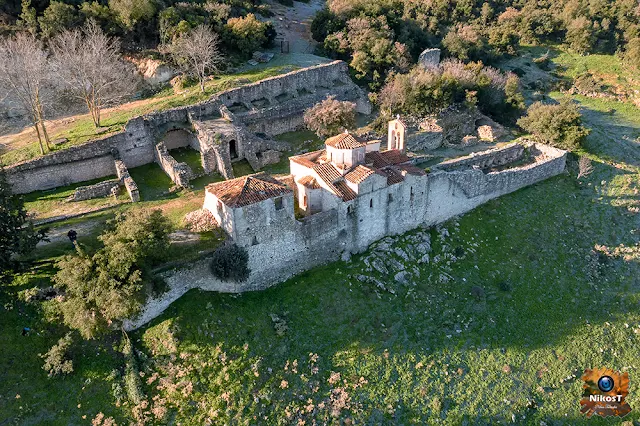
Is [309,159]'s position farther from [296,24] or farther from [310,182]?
[296,24]

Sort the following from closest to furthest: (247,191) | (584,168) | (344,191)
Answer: (247,191) < (344,191) < (584,168)

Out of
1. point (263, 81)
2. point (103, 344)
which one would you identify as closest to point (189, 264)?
point (103, 344)

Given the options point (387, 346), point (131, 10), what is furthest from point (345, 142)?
point (131, 10)

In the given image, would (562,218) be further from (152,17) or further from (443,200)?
(152,17)

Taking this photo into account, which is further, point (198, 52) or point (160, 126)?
point (198, 52)

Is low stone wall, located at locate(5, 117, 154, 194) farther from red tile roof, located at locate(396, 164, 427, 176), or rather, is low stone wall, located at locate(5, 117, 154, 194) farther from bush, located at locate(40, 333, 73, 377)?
red tile roof, located at locate(396, 164, 427, 176)

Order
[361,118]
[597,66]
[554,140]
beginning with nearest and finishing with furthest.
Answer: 1. [554,140]
2. [361,118]
3. [597,66]
